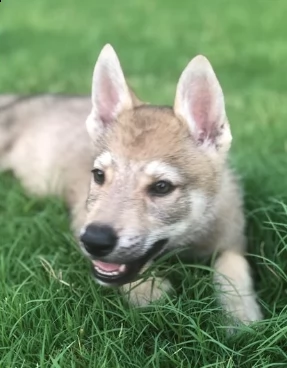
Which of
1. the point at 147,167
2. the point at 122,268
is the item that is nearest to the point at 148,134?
the point at 147,167

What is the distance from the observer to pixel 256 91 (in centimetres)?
718

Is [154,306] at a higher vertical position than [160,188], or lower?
lower

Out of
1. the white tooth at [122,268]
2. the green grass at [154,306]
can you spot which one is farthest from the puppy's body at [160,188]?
the green grass at [154,306]

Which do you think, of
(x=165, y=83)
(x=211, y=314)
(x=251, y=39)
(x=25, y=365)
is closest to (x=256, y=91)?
(x=165, y=83)

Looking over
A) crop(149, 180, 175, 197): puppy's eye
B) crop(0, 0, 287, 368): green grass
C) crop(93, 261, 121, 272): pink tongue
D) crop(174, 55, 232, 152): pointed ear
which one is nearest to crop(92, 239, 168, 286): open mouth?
crop(93, 261, 121, 272): pink tongue

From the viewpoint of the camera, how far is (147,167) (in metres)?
3.16

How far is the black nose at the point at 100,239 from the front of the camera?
2.88 m

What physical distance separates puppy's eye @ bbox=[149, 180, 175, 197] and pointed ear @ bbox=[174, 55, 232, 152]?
1.20ft

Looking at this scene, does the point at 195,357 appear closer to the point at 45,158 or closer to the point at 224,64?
the point at 45,158

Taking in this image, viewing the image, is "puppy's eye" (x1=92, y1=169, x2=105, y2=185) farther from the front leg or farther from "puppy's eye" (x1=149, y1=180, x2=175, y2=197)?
the front leg

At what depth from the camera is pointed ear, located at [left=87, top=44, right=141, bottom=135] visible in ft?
11.5

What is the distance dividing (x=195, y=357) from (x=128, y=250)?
20.3 inches

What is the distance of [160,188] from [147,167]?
113 mm

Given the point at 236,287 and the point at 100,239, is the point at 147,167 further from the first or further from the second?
the point at 236,287
